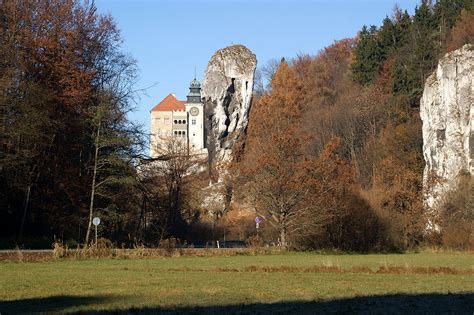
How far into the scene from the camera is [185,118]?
5305 inches

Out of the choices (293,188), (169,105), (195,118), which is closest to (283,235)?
(293,188)

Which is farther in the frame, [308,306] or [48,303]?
[48,303]

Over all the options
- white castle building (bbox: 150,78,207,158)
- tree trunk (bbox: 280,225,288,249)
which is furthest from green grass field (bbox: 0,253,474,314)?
white castle building (bbox: 150,78,207,158)

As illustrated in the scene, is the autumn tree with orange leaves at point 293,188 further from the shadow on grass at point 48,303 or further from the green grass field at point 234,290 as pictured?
the shadow on grass at point 48,303

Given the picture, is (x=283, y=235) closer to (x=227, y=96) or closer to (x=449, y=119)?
(x=449, y=119)

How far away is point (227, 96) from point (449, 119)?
60.5 meters

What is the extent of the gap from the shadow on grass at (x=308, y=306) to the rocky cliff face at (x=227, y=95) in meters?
102

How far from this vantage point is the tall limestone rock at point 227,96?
120562 millimetres

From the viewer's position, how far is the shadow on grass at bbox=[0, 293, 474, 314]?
42.4 ft

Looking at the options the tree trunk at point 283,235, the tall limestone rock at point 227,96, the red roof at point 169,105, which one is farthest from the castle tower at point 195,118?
the tree trunk at point 283,235

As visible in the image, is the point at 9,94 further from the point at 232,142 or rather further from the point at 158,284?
the point at 232,142

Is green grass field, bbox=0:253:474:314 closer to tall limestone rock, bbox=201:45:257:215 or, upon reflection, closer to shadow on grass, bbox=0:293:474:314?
shadow on grass, bbox=0:293:474:314

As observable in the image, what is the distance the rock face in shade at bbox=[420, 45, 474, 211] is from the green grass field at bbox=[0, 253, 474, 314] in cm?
3831

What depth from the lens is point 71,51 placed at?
46.4 meters
